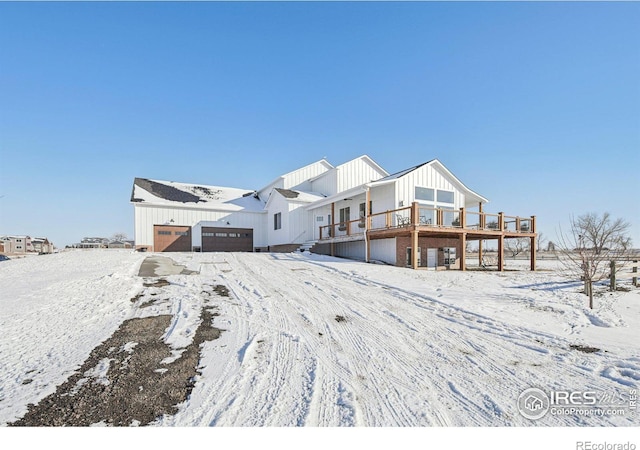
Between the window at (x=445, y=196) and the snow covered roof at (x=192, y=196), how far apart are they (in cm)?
1518

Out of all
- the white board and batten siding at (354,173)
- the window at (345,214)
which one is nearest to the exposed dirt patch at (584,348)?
the window at (345,214)

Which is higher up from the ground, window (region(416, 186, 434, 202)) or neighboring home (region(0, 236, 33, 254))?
window (region(416, 186, 434, 202))

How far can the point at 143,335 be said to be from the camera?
4469mm

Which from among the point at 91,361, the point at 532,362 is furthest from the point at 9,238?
the point at 532,362

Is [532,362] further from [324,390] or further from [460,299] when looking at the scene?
[460,299]

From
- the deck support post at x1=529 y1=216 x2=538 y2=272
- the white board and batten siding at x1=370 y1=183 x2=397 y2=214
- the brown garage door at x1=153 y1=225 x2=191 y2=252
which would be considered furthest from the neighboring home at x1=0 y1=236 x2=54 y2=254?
the deck support post at x1=529 y1=216 x2=538 y2=272

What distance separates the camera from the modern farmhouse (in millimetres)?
14164

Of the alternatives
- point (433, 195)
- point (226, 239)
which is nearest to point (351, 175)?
point (433, 195)

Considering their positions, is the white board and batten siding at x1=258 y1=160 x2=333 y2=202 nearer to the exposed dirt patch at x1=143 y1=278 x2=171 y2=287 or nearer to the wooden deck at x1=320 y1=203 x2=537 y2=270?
the wooden deck at x1=320 y1=203 x2=537 y2=270

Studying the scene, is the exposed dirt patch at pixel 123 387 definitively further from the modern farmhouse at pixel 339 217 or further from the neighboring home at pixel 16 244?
the neighboring home at pixel 16 244

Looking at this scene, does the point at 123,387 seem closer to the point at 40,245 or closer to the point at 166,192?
the point at 166,192

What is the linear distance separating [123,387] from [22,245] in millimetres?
43966

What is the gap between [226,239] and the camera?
79.4 feet

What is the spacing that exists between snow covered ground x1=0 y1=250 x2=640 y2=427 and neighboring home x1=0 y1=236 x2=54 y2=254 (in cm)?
3413
